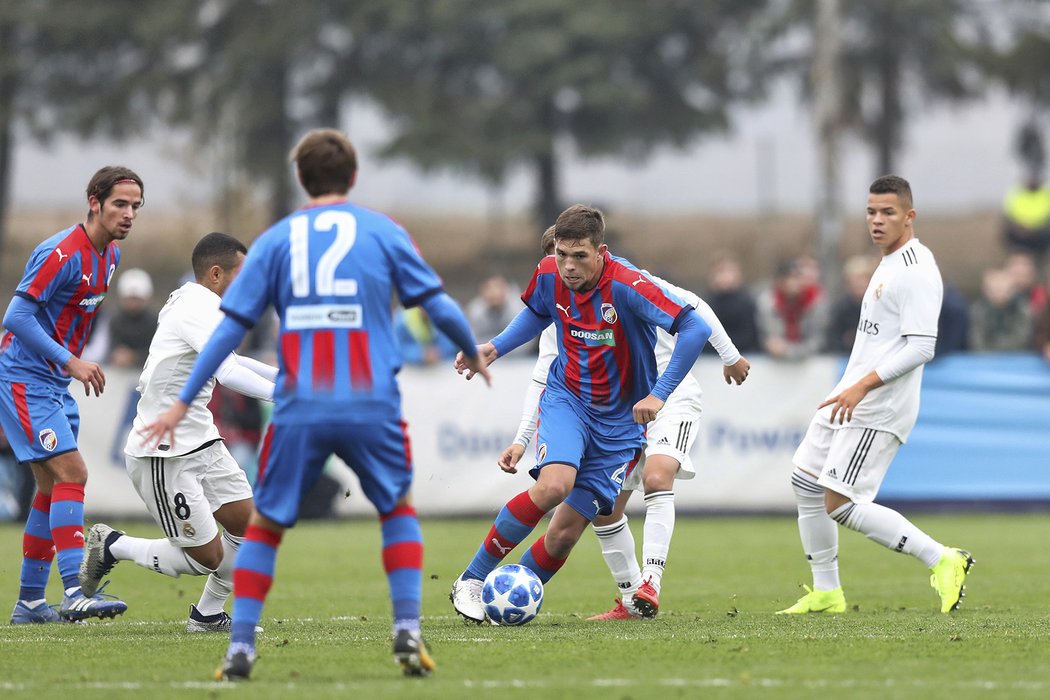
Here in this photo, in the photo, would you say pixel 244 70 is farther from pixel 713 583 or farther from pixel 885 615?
pixel 885 615

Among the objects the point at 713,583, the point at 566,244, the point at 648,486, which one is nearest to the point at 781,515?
the point at 713,583

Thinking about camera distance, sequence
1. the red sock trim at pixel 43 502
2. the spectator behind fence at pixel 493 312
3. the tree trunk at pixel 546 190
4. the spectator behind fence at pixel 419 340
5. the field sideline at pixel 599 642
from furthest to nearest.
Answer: the tree trunk at pixel 546 190
the spectator behind fence at pixel 493 312
the spectator behind fence at pixel 419 340
the red sock trim at pixel 43 502
the field sideline at pixel 599 642

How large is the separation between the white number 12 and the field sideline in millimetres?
1525

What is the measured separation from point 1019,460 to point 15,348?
35.3 ft

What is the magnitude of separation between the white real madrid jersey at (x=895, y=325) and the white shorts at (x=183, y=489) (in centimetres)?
340

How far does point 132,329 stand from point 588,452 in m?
9.22

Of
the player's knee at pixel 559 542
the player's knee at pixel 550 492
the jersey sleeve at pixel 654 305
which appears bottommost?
the player's knee at pixel 559 542

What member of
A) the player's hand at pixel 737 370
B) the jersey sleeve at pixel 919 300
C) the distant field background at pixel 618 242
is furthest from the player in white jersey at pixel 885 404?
the distant field background at pixel 618 242

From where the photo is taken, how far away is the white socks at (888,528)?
29.0 feet

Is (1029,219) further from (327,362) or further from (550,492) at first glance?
(327,362)

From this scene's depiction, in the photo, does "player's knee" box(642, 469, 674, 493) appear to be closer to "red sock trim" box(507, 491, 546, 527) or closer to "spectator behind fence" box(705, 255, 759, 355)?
"red sock trim" box(507, 491, 546, 527)

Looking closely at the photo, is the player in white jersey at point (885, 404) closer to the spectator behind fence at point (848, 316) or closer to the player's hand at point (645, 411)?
the player's hand at point (645, 411)

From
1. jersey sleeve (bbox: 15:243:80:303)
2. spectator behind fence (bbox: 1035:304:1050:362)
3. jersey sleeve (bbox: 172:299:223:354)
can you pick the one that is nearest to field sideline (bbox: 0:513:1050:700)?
jersey sleeve (bbox: 172:299:223:354)

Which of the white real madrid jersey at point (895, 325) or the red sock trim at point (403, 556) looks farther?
the white real madrid jersey at point (895, 325)
